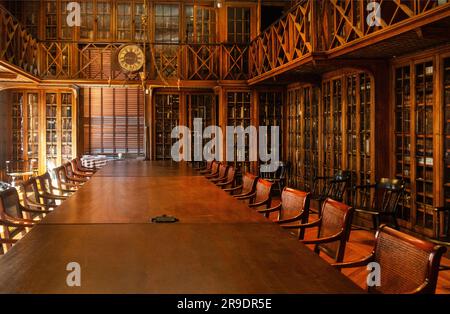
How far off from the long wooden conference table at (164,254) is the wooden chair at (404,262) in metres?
0.36

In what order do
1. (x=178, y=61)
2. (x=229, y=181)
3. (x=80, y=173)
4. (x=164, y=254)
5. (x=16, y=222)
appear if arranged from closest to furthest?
(x=164, y=254) → (x=16, y=222) → (x=229, y=181) → (x=80, y=173) → (x=178, y=61)

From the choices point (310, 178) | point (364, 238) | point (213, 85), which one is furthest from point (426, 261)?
point (213, 85)

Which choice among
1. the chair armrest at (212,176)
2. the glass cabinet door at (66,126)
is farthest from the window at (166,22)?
the chair armrest at (212,176)

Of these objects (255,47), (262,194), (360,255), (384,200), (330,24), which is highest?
(255,47)

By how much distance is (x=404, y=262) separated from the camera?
223cm

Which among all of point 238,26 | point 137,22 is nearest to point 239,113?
point 238,26

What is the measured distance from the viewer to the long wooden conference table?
6.08 ft

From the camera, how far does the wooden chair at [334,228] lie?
2951 mm

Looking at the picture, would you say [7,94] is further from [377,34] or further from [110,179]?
[377,34]

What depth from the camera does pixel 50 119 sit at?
10773mm

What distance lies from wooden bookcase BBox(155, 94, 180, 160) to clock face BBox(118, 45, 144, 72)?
1.42m

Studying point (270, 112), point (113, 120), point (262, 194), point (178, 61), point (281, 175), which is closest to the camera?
point (262, 194)

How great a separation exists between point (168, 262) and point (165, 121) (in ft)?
29.7

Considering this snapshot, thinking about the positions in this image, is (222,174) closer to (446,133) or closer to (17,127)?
(446,133)
